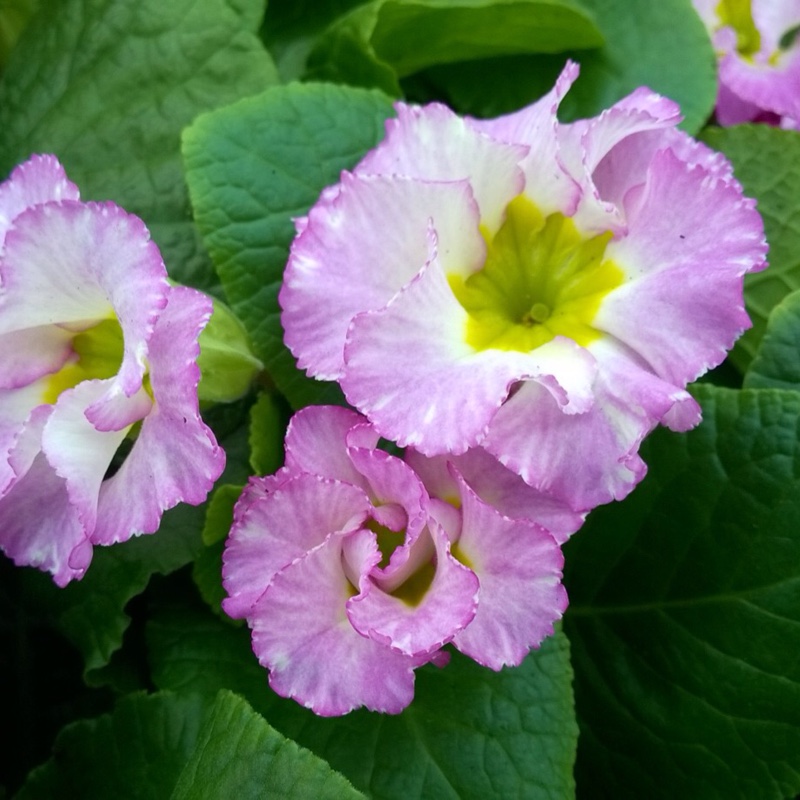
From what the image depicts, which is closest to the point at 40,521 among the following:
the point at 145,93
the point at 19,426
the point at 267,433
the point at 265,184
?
the point at 19,426

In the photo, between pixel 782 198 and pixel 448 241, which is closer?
pixel 448 241

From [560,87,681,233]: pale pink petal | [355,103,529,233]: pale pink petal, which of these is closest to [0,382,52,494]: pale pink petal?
[355,103,529,233]: pale pink petal

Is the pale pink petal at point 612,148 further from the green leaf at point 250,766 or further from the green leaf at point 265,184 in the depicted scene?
the green leaf at point 250,766

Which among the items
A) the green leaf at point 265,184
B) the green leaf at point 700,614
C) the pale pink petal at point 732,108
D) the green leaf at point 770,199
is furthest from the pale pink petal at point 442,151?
the pale pink petal at point 732,108

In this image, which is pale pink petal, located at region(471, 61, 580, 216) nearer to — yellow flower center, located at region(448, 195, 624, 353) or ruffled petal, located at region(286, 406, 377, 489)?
yellow flower center, located at region(448, 195, 624, 353)

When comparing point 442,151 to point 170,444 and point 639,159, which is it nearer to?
point 639,159

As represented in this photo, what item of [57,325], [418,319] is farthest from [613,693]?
[57,325]

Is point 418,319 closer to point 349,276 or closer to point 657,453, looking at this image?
point 349,276
